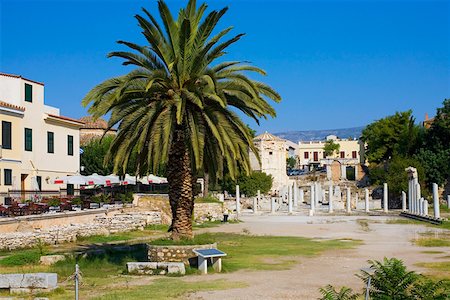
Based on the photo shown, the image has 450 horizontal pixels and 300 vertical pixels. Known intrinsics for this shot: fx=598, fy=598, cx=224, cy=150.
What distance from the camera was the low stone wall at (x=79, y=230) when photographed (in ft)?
82.2

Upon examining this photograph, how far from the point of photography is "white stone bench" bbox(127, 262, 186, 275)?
17.9 meters

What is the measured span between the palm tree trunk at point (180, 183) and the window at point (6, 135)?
1948 cm

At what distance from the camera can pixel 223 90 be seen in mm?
19922

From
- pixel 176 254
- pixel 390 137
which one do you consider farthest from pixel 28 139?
pixel 390 137

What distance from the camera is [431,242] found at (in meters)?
27.6

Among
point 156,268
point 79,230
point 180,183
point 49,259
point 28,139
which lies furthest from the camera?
point 28,139

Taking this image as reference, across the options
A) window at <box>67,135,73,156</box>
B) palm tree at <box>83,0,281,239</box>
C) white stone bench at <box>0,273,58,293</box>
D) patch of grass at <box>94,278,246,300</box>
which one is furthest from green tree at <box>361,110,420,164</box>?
white stone bench at <box>0,273,58,293</box>

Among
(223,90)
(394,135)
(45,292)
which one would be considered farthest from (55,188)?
(394,135)

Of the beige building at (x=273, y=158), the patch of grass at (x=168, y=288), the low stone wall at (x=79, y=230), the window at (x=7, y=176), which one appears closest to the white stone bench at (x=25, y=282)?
the patch of grass at (x=168, y=288)

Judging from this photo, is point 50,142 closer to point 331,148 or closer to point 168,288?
point 168,288

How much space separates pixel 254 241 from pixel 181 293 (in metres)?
15.3

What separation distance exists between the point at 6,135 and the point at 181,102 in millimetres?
21068

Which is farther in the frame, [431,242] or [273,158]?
[273,158]

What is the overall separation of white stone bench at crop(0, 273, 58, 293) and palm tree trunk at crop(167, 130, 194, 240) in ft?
19.7
